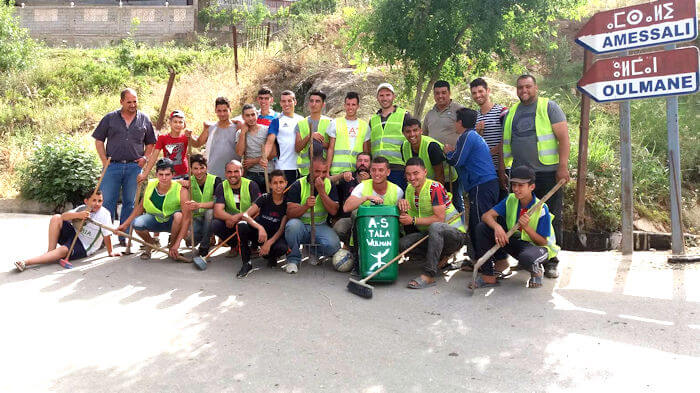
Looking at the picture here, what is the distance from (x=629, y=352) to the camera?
4.14 metres

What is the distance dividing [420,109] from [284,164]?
2.92 metres

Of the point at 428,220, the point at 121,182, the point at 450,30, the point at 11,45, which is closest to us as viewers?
the point at 428,220

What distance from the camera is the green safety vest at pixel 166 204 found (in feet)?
23.6

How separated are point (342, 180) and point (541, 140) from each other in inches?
87.8

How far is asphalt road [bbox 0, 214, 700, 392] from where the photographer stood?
379 cm

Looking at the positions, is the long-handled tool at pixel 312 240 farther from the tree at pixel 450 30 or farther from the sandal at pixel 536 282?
the tree at pixel 450 30

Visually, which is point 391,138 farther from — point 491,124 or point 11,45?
point 11,45

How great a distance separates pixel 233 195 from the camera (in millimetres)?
7004

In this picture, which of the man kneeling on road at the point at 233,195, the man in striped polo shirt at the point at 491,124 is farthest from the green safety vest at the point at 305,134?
the man in striped polo shirt at the point at 491,124

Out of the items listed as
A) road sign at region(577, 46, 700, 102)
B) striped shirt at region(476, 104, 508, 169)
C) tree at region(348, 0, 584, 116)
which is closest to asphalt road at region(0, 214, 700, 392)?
striped shirt at region(476, 104, 508, 169)

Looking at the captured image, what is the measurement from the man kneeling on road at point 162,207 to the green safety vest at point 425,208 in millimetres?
2649

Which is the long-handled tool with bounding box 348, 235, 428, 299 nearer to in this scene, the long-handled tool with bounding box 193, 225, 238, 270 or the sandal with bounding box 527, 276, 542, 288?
the sandal with bounding box 527, 276, 542, 288

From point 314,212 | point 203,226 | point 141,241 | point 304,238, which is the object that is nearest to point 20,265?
point 141,241

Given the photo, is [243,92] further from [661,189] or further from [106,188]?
[661,189]
